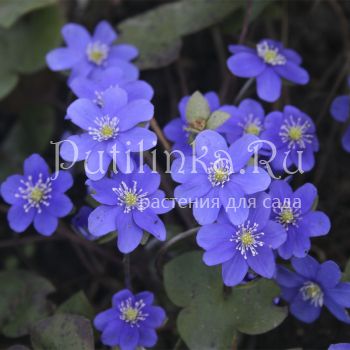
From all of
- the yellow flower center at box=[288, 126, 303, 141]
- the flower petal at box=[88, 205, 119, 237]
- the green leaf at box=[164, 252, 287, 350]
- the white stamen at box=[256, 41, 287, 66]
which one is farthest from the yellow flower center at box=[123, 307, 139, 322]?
the white stamen at box=[256, 41, 287, 66]

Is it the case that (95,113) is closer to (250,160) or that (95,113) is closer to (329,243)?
(250,160)

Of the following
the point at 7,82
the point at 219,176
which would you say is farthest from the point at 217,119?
the point at 7,82

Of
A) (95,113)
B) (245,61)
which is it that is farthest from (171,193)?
(245,61)

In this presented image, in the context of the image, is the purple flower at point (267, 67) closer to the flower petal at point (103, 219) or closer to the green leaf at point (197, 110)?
the green leaf at point (197, 110)

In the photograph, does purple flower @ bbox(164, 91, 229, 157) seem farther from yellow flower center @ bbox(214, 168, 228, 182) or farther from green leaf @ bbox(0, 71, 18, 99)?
green leaf @ bbox(0, 71, 18, 99)

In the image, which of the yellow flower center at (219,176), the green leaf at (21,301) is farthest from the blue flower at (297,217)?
the green leaf at (21,301)

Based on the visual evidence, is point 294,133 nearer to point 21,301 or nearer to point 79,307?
point 79,307
